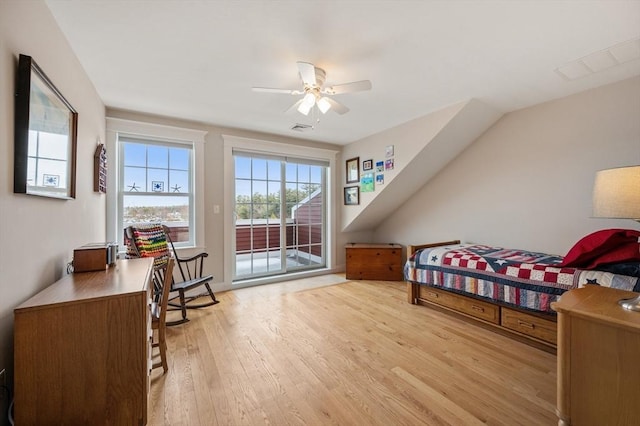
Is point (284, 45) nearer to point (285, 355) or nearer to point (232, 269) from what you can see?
point (285, 355)

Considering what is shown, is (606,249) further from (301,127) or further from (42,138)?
(42,138)

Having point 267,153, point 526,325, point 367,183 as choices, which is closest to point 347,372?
point 526,325

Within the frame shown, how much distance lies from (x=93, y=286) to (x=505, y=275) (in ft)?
9.79

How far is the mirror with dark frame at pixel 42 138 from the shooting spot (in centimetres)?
117

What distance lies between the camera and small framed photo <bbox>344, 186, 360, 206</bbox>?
4.35 m

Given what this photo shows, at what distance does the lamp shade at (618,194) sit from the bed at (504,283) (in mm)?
1003

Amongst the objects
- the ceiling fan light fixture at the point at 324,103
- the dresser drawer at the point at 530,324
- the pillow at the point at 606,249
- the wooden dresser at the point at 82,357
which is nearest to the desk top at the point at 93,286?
the wooden dresser at the point at 82,357

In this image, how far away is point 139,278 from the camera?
1482 mm

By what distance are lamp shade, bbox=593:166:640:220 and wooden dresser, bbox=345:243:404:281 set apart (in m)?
2.96

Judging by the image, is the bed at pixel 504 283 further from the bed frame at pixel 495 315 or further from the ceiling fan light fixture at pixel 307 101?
the ceiling fan light fixture at pixel 307 101

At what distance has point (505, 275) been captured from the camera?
2.35 m

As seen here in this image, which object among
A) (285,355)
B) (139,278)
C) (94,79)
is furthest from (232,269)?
(94,79)

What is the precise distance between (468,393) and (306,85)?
7.86 feet

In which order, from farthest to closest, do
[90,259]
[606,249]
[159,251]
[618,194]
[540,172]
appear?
[540,172] < [159,251] < [606,249] < [90,259] < [618,194]
